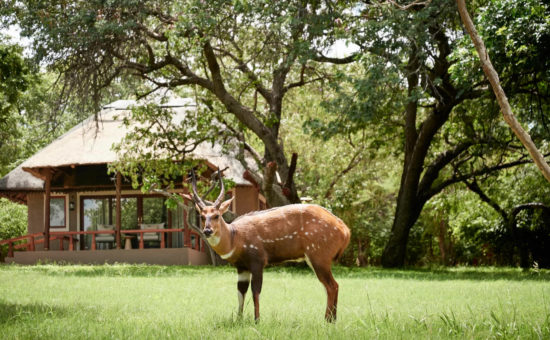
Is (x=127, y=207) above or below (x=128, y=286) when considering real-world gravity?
above

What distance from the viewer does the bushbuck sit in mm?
6863

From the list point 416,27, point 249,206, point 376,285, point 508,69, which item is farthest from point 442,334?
point 249,206

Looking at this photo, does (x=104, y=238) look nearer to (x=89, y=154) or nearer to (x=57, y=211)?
(x=57, y=211)

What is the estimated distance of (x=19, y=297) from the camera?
11109mm

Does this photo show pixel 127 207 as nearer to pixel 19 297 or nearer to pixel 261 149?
pixel 261 149

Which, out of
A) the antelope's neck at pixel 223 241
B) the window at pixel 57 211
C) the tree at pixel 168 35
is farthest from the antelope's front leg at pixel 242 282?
the window at pixel 57 211

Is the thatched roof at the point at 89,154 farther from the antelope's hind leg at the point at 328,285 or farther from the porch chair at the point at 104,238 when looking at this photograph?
the antelope's hind leg at the point at 328,285

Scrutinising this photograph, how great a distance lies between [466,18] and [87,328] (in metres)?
4.81

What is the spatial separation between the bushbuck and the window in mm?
22643

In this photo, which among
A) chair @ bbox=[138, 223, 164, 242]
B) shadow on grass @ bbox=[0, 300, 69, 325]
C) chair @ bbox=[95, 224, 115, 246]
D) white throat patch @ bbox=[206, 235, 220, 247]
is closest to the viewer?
white throat patch @ bbox=[206, 235, 220, 247]

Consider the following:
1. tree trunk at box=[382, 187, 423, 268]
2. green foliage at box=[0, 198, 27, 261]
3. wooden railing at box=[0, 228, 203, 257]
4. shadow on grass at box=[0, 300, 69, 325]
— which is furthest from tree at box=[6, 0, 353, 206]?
green foliage at box=[0, 198, 27, 261]

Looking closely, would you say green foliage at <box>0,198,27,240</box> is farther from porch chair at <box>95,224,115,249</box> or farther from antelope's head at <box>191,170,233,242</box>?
antelope's head at <box>191,170,233,242</box>

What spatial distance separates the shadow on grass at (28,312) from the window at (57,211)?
62.4 ft

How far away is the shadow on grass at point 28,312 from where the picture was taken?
8000 mm
